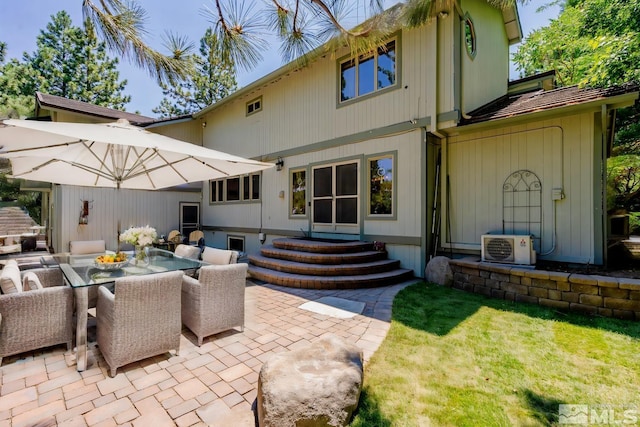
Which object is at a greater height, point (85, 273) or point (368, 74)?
point (368, 74)

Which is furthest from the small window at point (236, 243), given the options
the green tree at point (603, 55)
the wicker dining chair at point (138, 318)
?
the green tree at point (603, 55)

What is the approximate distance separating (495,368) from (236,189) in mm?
9644

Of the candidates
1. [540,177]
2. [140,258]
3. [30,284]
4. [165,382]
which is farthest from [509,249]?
[30,284]

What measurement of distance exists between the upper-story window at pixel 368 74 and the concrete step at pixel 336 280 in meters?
4.28

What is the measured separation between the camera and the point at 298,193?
8625 mm

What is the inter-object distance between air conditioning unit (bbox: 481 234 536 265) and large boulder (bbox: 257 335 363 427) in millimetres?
4070

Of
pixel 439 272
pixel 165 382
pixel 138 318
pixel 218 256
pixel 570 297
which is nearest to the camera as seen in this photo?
pixel 165 382

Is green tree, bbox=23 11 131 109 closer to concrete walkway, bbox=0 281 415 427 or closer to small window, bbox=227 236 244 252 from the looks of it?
small window, bbox=227 236 244 252

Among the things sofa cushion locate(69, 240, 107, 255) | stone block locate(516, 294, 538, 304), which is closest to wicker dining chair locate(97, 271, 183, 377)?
sofa cushion locate(69, 240, 107, 255)

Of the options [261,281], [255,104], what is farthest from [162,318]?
[255,104]

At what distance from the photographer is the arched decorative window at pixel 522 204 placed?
5.51 m

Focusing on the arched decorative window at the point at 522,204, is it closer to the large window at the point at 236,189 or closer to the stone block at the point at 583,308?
the stone block at the point at 583,308

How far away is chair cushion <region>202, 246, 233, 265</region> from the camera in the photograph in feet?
14.3

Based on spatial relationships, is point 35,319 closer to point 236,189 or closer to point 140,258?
point 140,258
